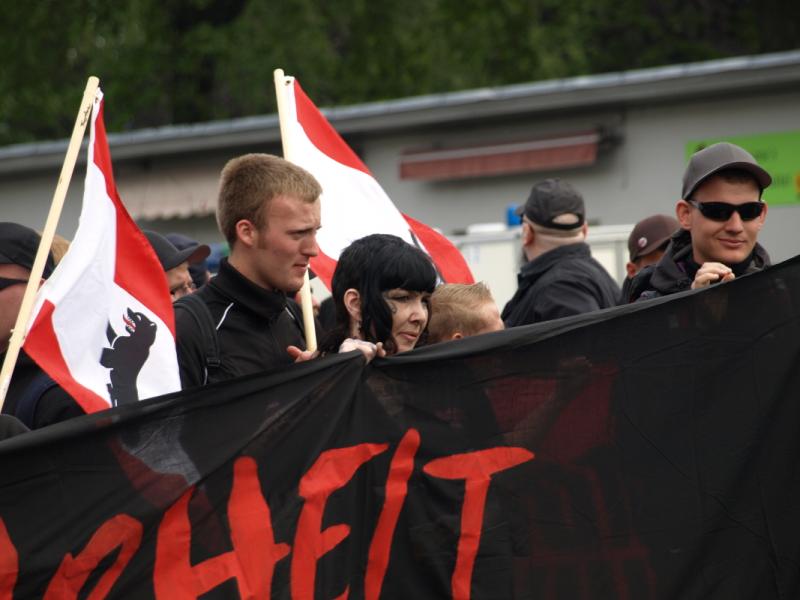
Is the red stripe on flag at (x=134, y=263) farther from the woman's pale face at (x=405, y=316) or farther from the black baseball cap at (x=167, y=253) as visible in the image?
the black baseball cap at (x=167, y=253)

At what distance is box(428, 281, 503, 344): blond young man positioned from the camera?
4680mm

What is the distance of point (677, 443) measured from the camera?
3.79m

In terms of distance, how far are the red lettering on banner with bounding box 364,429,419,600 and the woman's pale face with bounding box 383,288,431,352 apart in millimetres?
397

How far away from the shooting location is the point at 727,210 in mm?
4133

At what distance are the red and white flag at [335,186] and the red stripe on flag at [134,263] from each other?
1.09 m

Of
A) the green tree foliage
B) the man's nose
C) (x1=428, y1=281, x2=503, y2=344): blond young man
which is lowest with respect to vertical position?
the man's nose

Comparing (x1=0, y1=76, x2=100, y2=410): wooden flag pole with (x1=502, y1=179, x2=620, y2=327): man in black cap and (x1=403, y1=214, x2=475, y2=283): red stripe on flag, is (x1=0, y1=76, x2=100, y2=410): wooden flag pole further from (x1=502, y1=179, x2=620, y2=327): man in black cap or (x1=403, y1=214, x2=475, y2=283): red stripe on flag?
(x1=502, y1=179, x2=620, y2=327): man in black cap

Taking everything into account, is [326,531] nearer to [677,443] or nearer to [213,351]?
[213,351]

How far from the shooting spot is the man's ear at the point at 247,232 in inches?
165

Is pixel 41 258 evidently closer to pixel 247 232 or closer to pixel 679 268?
pixel 247 232

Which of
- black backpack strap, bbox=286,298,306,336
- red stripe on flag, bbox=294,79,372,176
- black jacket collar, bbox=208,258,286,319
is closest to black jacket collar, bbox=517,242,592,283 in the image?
red stripe on flag, bbox=294,79,372,176

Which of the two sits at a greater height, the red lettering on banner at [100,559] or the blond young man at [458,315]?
the blond young man at [458,315]

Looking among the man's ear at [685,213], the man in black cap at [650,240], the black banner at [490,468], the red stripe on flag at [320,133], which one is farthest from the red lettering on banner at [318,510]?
the man in black cap at [650,240]

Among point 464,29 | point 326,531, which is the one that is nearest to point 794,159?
point 326,531
